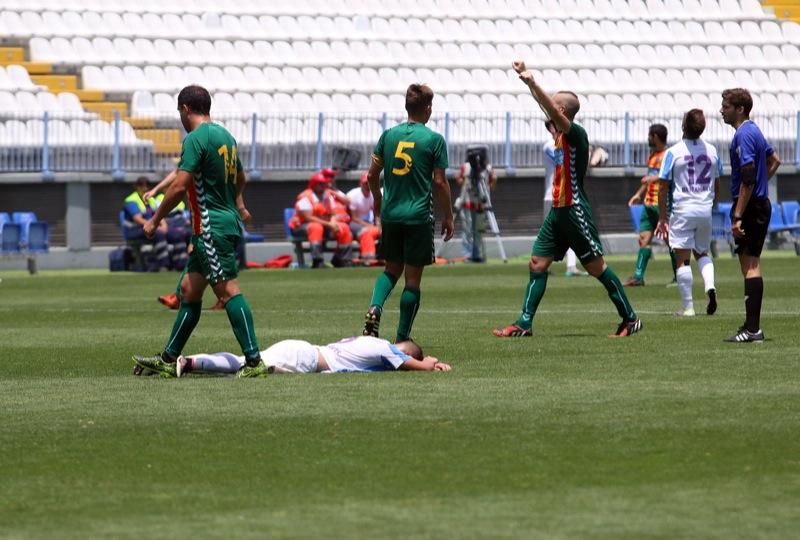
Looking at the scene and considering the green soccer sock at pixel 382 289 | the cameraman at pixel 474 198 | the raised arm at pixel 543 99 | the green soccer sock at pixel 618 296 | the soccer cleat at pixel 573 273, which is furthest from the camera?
the cameraman at pixel 474 198

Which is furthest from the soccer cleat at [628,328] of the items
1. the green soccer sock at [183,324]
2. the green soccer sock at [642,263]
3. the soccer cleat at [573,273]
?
the soccer cleat at [573,273]

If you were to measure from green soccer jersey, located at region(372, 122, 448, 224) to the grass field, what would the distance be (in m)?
1.10

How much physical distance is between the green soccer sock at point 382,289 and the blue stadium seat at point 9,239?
18501 millimetres

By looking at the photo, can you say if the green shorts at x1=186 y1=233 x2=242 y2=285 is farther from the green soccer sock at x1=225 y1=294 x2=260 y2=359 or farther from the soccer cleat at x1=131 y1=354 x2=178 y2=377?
the soccer cleat at x1=131 y1=354 x2=178 y2=377

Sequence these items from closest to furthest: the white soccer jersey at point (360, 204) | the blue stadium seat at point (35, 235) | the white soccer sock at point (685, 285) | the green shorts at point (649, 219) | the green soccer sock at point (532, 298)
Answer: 1. the green soccer sock at point (532, 298)
2. the white soccer sock at point (685, 285)
3. the green shorts at point (649, 219)
4. the blue stadium seat at point (35, 235)
5. the white soccer jersey at point (360, 204)

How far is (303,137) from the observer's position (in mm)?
34969

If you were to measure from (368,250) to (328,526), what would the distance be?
24.9m

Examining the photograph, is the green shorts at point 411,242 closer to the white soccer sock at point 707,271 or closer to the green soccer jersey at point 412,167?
the green soccer jersey at point 412,167

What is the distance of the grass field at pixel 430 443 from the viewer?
6.39m

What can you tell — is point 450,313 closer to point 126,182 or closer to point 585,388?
point 585,388

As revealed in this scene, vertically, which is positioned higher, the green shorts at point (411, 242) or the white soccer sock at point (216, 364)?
the green shorts at point (411, 242)

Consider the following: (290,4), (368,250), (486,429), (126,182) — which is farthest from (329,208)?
(486,429)

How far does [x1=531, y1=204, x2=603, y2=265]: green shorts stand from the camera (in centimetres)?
1398

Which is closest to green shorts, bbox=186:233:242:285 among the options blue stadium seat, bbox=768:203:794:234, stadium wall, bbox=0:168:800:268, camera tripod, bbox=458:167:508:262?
camera tripod, bbox=458:167:508:262
